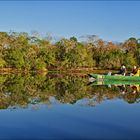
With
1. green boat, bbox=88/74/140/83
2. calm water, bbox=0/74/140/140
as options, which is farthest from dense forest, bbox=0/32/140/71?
calm water, bbox=0/74/140/140

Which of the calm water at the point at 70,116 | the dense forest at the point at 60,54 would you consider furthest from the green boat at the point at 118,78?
the dense forest at the point at 60,54

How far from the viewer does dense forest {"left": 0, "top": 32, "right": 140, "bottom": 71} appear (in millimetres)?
46062

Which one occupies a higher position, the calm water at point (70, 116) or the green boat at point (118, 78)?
the green boat at point (118, 78)

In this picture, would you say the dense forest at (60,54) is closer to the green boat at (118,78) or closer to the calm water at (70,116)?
the green boat at (118,78)

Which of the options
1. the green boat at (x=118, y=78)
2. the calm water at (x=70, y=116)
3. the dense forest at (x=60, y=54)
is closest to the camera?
the calm water at (x=70, y=116)

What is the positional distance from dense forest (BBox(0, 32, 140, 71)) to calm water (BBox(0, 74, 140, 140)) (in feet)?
91.6

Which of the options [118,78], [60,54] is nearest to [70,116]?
[118,78]

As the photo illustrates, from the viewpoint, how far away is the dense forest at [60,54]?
46062 mm

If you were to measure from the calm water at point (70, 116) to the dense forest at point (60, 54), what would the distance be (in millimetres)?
27927

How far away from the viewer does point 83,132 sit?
955 centimetres

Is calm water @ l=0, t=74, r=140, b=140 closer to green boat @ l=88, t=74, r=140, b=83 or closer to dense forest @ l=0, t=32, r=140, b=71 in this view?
green boat @ l=88, t=74, r=140, b=83

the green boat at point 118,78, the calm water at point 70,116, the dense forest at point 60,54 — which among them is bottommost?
the calm water at point 70,116

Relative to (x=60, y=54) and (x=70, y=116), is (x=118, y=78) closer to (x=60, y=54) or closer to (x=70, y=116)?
(x=70, y=116)

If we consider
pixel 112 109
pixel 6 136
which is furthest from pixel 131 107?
pixel 6 136
